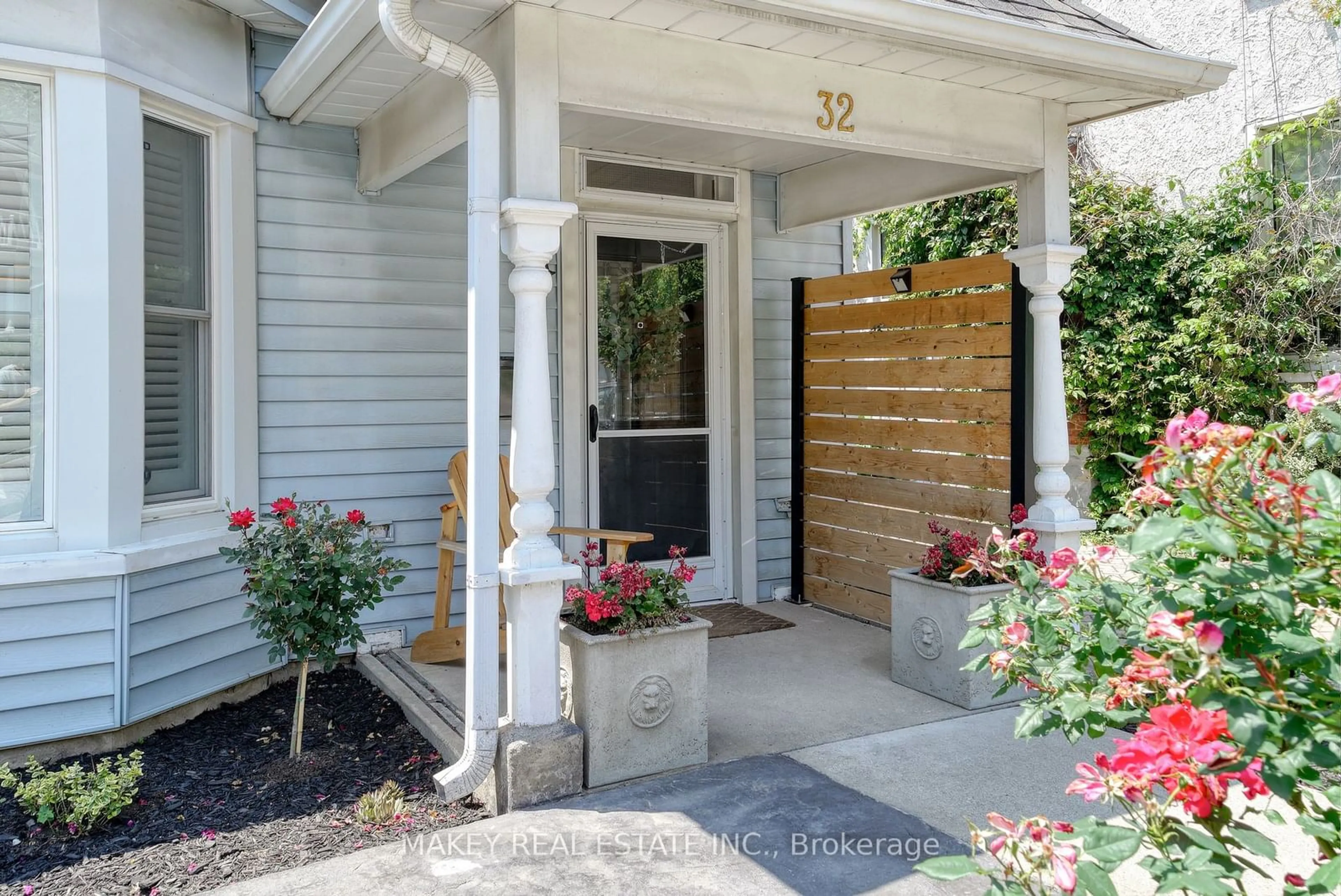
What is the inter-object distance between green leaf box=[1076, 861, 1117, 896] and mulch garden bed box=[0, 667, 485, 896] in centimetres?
210

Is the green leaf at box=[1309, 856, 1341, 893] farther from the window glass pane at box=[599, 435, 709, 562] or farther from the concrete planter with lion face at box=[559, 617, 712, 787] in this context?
the window glass pane at box=[599, 435, 709, 562]

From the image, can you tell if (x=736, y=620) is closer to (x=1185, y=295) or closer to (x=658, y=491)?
(x=658, y=491)

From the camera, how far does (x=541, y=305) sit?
3.10m

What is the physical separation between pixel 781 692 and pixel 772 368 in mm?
2209

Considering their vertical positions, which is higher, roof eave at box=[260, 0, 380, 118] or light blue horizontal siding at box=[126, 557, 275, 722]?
roof eave at box=[260, 0, 380, 118]

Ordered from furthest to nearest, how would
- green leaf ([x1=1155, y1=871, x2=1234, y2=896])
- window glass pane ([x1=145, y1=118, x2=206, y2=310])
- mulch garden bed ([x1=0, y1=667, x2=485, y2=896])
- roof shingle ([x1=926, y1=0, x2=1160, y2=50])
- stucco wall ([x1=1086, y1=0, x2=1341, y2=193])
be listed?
stucco wall ([x1=1086, y1=0, x2=1341, y2=193]), window glass pane ([x1=145, y1=118, x2=206, y2=310]), roof shingle ([x1=926, y1=0, x2=1160, y2=50]), mulch garden bed ([x1=0, y1=667, x2=485, y2=896]), green leaf ([x1=1155, y1=871, x2=1234, y2=896])

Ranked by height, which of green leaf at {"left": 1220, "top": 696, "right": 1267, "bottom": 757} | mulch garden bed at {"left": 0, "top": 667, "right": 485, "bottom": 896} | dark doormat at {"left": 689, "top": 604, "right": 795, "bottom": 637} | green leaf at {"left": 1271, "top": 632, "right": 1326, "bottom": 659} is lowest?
mulch garden bed at {"left": 0, "top": 667, "right": 485, "bottom": 896}

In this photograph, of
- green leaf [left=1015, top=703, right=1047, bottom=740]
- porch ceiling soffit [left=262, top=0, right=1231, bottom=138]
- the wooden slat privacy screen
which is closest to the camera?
green leaf [left=1015, top=703, right=1047, bottom=740]

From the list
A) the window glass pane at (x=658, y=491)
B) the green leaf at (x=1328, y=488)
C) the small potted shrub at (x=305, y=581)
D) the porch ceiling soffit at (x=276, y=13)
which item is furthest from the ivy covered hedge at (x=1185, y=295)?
the green leaf at (x=1328, y=488)

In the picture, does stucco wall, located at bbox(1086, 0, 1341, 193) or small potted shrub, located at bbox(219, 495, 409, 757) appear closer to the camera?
small potted shrub, located at bbox(219, 495, 409, 757)

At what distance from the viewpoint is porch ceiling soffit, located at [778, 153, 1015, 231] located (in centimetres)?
459

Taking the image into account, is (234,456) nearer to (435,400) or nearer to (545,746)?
(435,400)

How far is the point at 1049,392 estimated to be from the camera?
13.5 ft

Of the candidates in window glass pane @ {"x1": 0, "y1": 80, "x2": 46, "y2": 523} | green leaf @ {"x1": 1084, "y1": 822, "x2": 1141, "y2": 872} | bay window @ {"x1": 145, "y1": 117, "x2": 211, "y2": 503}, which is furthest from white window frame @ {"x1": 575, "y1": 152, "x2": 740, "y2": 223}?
green leaf @ {"x1": 1084, "y1": 822, "x2": 1141, "y2": 872}
